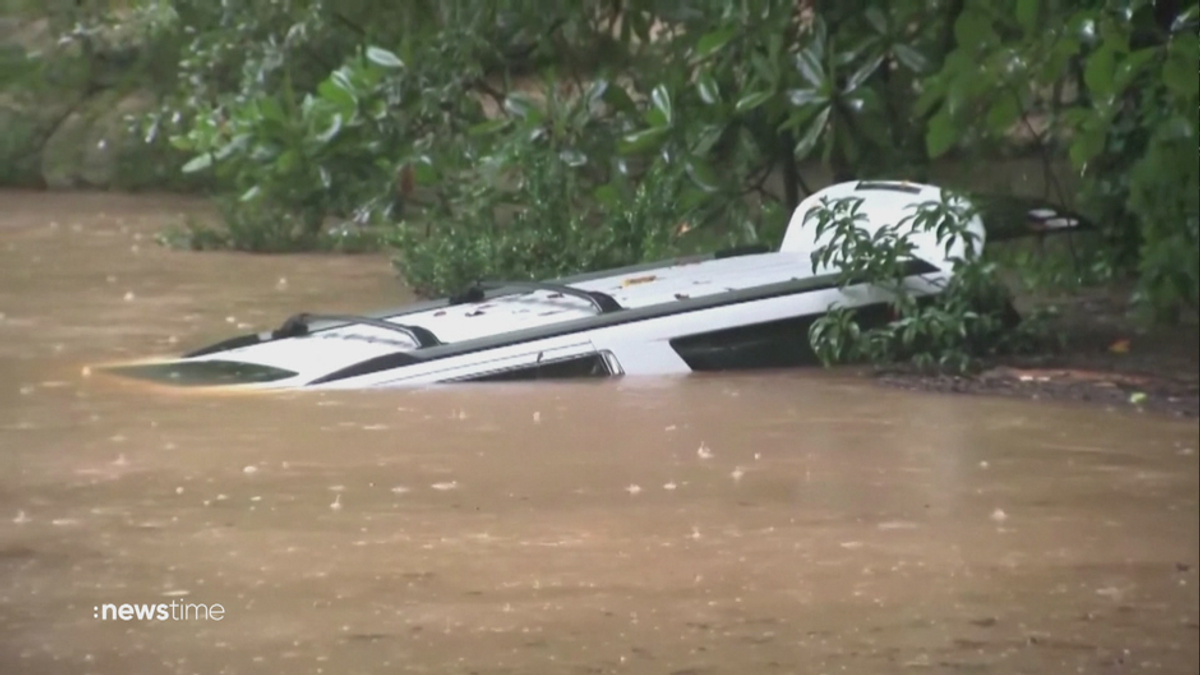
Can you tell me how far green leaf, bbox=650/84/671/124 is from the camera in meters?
3.96

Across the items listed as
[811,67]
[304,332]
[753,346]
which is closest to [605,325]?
[753,346]

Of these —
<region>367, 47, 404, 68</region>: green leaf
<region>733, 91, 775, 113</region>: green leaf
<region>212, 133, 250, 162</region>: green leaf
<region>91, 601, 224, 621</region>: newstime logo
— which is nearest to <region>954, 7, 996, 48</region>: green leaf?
<region>733, 91, 775, 113</region>: green leaf

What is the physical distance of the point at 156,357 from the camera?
3541mm

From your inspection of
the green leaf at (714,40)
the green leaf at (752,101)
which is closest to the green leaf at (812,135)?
the green leaf at (752,101)

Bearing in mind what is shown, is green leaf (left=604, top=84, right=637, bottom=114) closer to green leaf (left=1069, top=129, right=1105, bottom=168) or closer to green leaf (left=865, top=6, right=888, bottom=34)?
green leaf (left=865, top=6, right=888, bottom=34)

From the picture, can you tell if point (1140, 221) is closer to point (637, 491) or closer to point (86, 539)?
point (637, 491)

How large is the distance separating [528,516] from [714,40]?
1293mm

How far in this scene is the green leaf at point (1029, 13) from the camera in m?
3.31

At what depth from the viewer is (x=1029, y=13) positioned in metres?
3.32

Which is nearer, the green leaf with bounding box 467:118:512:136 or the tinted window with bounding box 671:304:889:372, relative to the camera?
the tinted window with bounding box 671:304:889:372

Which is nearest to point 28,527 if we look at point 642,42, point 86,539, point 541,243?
point 86,539

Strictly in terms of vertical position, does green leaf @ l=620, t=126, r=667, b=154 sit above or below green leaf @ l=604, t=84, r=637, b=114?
below

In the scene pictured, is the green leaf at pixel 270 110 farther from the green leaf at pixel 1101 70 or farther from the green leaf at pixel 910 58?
the green leaf at pixel 1101 70

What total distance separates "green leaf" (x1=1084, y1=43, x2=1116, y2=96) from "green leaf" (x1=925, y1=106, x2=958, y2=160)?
23cm
